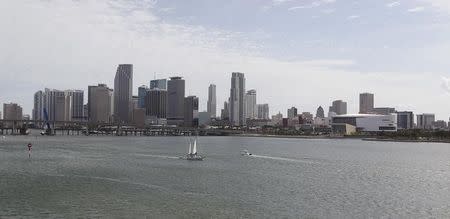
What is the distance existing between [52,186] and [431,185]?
4901 cm

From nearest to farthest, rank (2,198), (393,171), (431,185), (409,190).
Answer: (2,198) → (409,190) → (431,185) → (393,171)

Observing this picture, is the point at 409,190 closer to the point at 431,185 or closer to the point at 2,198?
the point at 431,185

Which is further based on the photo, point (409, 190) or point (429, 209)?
point (409, 190)

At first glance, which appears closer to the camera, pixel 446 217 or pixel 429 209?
pixel 446 217

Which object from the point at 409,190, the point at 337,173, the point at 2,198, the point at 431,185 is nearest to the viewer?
the point at 2,198

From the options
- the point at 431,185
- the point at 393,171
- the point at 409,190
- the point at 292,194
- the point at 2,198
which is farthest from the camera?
the point at 393,171

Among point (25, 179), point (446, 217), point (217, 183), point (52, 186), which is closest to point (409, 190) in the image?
point (446, 217)

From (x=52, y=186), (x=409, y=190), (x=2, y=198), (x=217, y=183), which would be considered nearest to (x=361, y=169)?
(x=409, y=190)

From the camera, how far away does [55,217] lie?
41719mm

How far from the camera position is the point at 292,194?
191 feet

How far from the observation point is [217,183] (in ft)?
219

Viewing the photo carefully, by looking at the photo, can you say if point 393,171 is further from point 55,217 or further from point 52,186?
point 55,217

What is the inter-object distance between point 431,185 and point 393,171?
21.4m

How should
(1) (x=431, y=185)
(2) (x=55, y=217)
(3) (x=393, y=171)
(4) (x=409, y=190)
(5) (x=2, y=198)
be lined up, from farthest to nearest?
1. (3) (x=393, y=171)
2. (1) (x=431, y=185)
3. (4) (x=409, y=190)
4. (5) (x=2, y=198)
5. (2) (x=55, y=217)
